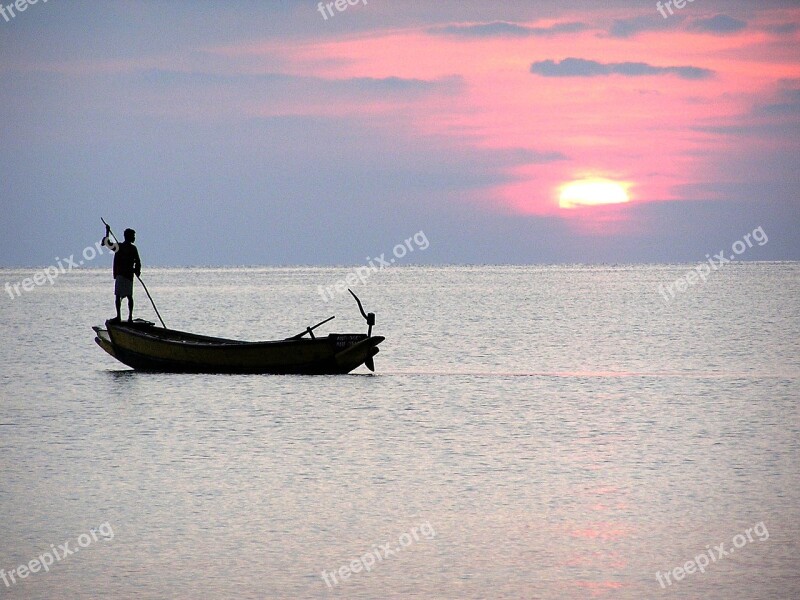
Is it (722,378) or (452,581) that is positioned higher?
(452,581)

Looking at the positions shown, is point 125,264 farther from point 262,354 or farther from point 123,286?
point 262,354

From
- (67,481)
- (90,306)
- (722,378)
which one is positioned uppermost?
(67,481)

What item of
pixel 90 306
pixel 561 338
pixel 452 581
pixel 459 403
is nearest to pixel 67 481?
pixel 452 581

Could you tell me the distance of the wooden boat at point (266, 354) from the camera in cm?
2494

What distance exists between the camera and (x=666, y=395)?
24.8 m

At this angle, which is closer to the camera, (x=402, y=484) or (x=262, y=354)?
(x=402, y=484)

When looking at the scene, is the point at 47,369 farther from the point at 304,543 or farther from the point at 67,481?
the point at 304,543

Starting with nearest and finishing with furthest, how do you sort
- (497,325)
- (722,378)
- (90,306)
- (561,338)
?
(722,378) → (561,338) → (497,325) → (90,306)

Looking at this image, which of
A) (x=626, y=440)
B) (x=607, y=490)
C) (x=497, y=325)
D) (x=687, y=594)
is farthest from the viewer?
(x=497, y=325)

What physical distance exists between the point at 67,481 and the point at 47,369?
1898 cm

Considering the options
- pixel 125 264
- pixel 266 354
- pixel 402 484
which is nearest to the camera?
pixel 402 484

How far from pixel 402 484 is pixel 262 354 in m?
11.5

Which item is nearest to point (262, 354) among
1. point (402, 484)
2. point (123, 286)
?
point (123, 286)

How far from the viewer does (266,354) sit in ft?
82.0
